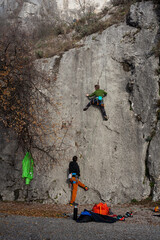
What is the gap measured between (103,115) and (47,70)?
4.87 m

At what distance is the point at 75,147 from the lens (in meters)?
10.7

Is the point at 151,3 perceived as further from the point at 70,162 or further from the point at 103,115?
the point at 70,162

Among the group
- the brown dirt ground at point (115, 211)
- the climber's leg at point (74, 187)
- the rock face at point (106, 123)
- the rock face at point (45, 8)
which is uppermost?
the rock face at point (45, 8)

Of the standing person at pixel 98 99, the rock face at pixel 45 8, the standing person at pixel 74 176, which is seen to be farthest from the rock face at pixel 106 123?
the rock face at pixel 45 8

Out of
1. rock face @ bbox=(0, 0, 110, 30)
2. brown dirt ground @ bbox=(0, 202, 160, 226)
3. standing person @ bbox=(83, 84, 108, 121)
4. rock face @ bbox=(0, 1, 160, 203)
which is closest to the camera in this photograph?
brown dirt ground @ bbox=(0, 202, 160, 226)

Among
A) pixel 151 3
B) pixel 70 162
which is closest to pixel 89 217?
pixel 70 162

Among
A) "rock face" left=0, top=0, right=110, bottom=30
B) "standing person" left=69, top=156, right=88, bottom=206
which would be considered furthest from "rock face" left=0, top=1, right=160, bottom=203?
"rock face" left=0, top=0, right=110, bottom=30

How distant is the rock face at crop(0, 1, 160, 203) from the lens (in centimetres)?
962

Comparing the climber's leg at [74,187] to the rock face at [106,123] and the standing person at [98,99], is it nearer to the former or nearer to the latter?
the rock face at [106,123]

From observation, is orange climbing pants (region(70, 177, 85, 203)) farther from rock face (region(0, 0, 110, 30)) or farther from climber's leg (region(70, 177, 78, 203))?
rock face (region(0, 0, 110, 30))

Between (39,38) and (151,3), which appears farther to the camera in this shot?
(39,38)

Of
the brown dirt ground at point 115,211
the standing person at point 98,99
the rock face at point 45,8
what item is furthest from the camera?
the rock face at point 45,8

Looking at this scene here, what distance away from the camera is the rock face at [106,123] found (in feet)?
31.6

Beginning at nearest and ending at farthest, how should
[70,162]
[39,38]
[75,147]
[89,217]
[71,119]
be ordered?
[89,217], [70,162], [75,147], [71,119], [39,38]
